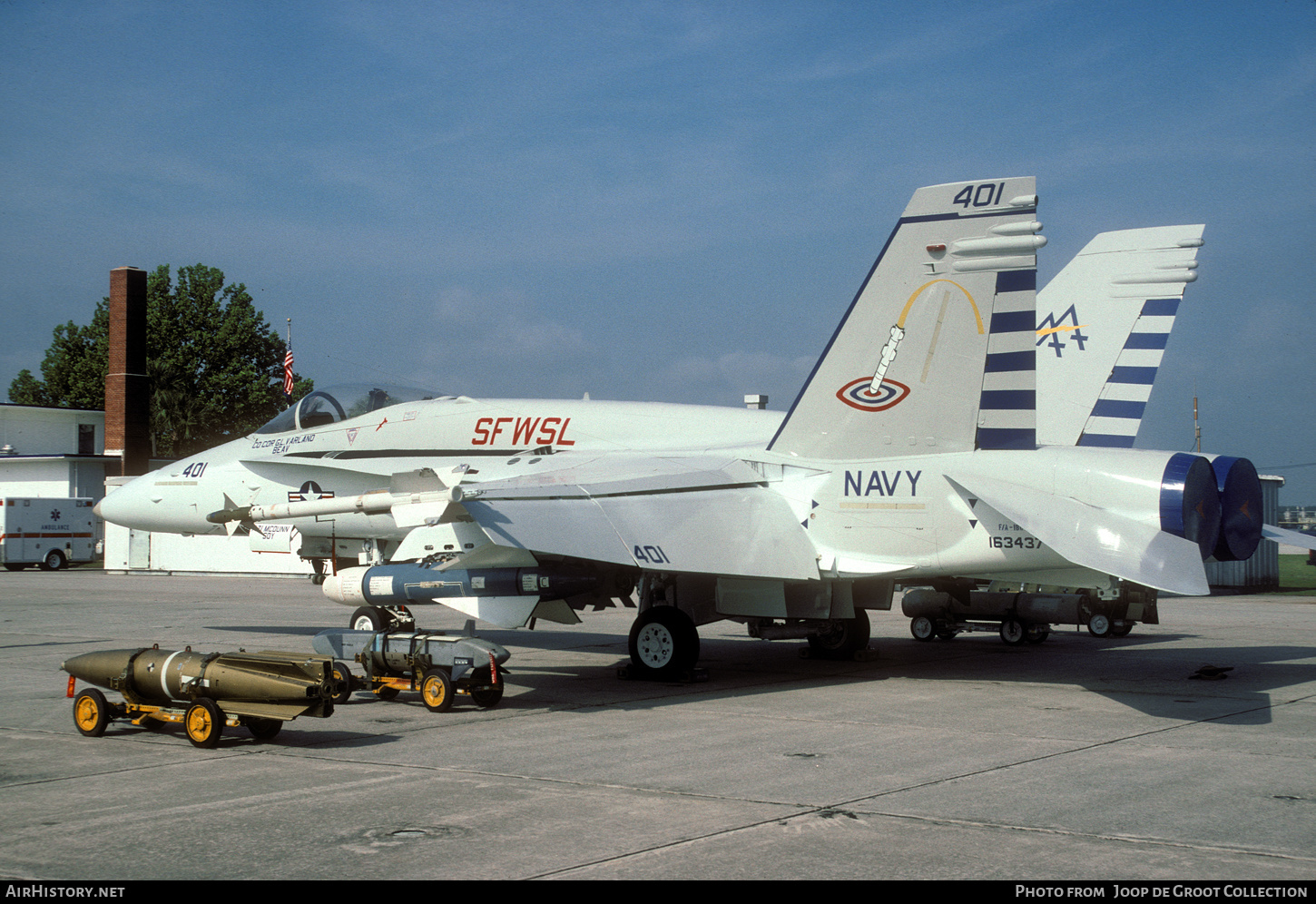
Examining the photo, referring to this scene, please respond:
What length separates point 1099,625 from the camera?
1914 centimetres

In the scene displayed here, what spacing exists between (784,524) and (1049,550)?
266 cm

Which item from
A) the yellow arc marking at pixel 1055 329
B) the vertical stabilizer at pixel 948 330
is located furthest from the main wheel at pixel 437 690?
the yellow arc marking at pixel 1055 329

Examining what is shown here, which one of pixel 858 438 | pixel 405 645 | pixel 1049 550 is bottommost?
pixel 405 645

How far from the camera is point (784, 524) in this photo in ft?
Answer: 37.5

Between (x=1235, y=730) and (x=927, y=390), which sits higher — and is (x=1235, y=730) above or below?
below

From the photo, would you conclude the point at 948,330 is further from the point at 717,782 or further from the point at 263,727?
the point at 263,727

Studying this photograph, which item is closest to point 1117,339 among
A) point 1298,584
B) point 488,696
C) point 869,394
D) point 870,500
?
point 869,394

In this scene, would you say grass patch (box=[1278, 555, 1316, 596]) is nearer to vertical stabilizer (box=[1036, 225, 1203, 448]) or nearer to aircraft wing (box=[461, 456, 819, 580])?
vertical stabilizer (box=[1036, 225, 1203, 448])

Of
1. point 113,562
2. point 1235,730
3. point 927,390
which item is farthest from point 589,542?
point 113,562

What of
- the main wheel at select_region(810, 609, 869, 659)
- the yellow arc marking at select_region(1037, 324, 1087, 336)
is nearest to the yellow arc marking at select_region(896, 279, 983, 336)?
the yellow arc marking at select_region(1037, 324, 1087, 336)

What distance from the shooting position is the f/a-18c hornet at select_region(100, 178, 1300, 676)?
33.7 feet

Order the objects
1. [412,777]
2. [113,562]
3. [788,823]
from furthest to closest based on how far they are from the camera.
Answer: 1. [113,562]
2. [412,777]
3. [788,823]

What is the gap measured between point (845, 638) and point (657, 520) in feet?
16.8
